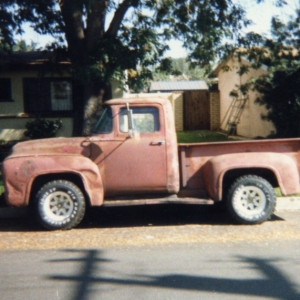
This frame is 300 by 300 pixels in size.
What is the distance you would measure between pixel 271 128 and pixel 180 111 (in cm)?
1109

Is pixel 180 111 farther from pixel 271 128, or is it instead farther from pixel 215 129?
pixel 271 128

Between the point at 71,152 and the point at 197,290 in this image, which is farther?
the point at 71,152

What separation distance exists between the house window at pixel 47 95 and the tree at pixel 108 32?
4.30 metres

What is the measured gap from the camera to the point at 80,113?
1410 centimetres

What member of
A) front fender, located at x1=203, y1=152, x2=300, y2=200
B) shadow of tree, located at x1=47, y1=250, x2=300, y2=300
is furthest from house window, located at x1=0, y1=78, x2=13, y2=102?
shadow of tree, located at x1=47, y1=250, x2=300, y2=300

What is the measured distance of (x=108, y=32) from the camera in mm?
14188

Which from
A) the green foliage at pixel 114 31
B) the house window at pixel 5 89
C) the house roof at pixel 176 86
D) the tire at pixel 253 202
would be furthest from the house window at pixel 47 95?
the house roof at pixel 176 86

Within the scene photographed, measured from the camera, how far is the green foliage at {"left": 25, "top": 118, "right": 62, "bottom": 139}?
18688 mm

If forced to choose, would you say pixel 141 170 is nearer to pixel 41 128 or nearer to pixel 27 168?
pixel 27 168

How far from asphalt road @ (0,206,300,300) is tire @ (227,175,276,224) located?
17cm

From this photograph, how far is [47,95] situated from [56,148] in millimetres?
11663

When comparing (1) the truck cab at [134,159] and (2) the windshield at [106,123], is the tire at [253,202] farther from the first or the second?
(2) the windshield at [106,123]

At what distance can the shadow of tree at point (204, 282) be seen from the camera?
4.89m

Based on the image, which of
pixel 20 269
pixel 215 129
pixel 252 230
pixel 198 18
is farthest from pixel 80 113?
pixel 215 129
